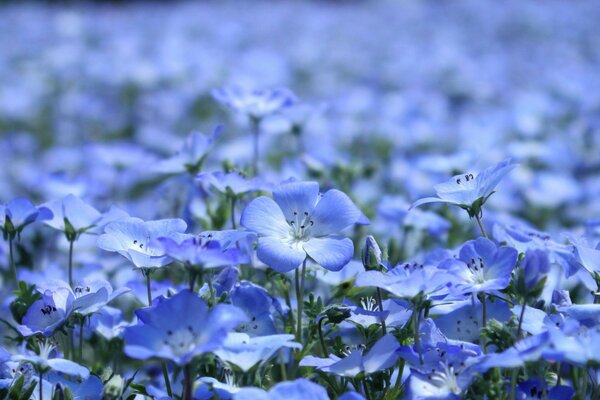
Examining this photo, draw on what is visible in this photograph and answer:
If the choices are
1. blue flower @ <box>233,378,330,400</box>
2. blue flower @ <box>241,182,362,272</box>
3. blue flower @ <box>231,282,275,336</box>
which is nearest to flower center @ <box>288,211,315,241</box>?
blue flower @ <box>241,182,362,272</box>

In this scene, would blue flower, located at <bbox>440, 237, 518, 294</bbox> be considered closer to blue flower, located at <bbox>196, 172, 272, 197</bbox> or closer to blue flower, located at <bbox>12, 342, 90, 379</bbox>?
blue flower, located at <bbox>196, 172, 272, 197</bbox>

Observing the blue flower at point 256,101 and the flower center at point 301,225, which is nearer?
the flower center at point 301,225

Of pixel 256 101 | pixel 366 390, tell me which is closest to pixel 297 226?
pixel 366 390

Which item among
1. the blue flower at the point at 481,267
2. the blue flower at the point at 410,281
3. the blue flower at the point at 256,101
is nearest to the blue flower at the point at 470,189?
the blue flower at the point at 481,267

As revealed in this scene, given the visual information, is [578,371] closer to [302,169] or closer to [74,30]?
[302,169]

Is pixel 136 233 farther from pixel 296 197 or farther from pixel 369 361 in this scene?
pixel 369 361

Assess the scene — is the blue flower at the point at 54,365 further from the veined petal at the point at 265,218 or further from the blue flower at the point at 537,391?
the blue flower at the point at 537,391
